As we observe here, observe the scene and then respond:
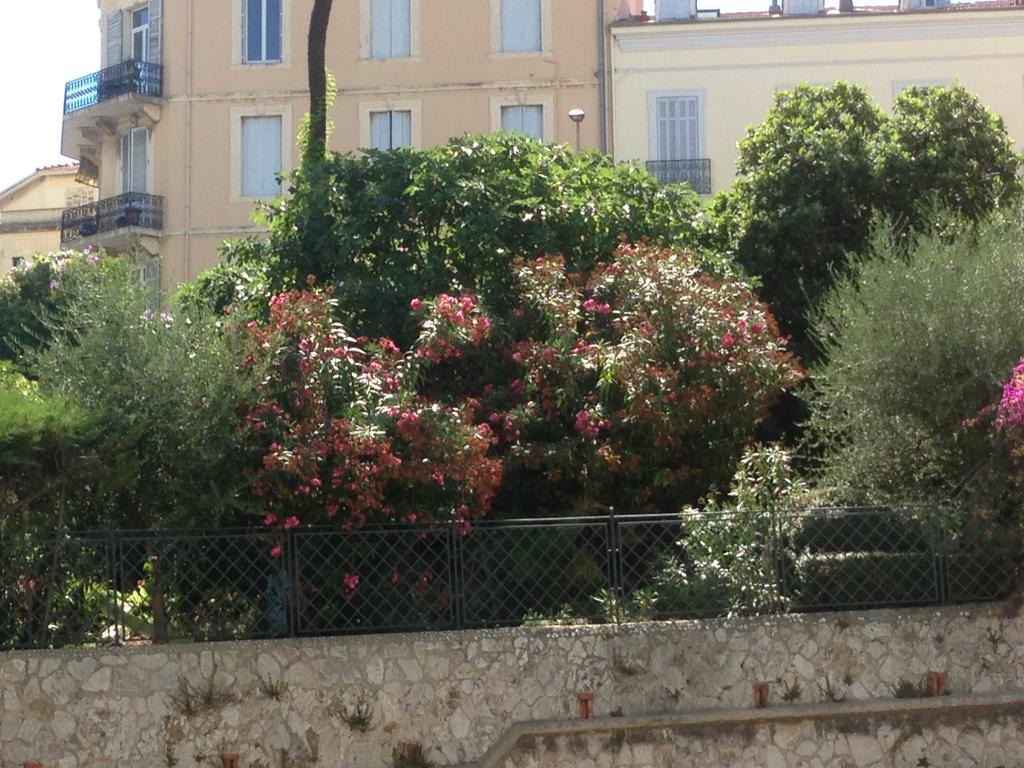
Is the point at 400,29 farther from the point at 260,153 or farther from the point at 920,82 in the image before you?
the point at 920,82

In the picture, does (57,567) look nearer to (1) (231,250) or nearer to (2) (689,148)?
(1) (231,250)

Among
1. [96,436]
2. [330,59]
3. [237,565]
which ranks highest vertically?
[330,59]

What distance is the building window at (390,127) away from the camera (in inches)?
1168

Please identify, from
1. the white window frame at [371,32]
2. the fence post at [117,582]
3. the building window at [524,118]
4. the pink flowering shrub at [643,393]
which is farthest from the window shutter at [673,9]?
the fence post at [117,582]

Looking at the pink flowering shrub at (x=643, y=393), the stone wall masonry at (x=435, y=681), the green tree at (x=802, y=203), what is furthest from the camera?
the green tree at (x=802, y=203)

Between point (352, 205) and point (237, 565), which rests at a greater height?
point (352, 205)

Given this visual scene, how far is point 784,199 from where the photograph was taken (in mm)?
19359

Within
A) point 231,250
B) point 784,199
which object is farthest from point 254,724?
point 784,199

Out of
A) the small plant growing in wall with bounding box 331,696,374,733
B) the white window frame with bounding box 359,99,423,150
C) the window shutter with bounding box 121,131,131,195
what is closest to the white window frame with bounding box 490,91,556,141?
the white window frame with bounding box 359,99,423,150

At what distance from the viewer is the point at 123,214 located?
30.3m

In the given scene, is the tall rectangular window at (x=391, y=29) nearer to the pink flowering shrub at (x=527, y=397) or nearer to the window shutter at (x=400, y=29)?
the window shutter at (x=400, y=29)

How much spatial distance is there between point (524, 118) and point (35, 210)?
21.9 metres

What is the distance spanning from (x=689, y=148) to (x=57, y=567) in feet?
63.0

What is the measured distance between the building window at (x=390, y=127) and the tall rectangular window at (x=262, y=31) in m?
2.26
